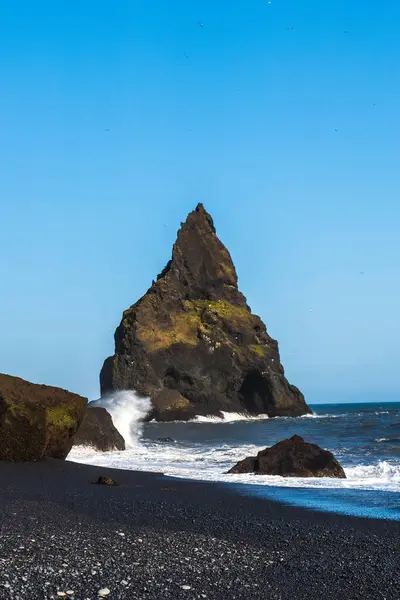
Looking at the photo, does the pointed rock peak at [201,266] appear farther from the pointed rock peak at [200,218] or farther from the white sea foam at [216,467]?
the white sea foam at [216,467]

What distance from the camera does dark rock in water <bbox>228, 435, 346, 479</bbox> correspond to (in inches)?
807

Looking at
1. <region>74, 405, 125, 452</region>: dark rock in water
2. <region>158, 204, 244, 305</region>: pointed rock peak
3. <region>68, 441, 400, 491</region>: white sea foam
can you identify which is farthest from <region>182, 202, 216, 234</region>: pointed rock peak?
<region>74, 405, 125, 452</region>: dark rock in water

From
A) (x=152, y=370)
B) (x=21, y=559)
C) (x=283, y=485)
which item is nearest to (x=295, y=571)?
(x=21, y=559)

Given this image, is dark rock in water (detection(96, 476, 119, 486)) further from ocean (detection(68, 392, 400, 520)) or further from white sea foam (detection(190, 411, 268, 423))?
white sea foam (detection(190, 411, 268, 423))

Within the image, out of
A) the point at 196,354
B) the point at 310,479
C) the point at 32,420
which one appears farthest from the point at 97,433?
the point at 196,354

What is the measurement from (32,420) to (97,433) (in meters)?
9.04

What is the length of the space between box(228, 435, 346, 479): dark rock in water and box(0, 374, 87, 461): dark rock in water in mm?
5480

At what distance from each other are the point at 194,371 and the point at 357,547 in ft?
291

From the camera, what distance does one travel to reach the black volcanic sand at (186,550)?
7.35 metres

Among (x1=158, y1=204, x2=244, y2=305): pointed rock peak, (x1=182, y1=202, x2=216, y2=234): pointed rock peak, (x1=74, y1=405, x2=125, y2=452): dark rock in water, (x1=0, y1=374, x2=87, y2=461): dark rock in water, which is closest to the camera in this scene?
(x1=0, y1=374, x2=87, y2=461): dark rock in water

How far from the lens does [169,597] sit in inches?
277

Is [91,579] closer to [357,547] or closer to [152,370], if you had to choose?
[357,547]

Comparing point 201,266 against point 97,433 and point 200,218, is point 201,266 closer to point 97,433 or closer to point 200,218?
point 200,218

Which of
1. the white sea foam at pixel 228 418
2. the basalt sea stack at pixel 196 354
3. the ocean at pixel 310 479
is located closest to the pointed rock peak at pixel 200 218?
the basalt sea stack at pixel 196 354
